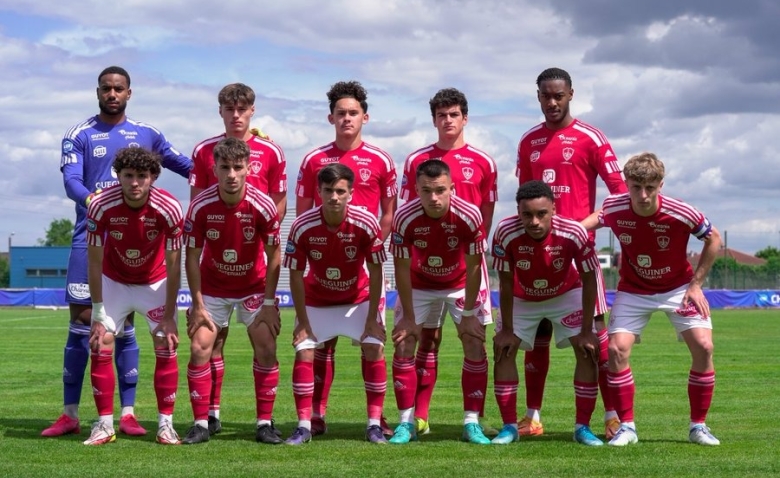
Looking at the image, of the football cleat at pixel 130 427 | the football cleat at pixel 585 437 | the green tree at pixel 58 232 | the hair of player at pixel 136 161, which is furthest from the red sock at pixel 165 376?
the green tree at pixel 58 232

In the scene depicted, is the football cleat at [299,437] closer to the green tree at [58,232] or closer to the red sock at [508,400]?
the red sock at [508,400]

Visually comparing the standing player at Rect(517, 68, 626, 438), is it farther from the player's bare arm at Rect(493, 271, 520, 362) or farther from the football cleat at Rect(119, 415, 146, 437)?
the football cleat at Rect(119, 415, 146, 437)

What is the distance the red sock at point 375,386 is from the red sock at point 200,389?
1.21m

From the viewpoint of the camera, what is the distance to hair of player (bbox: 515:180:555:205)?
7.33 meters

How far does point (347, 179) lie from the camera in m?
7.45

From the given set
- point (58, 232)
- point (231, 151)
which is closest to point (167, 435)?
point (231, 151)

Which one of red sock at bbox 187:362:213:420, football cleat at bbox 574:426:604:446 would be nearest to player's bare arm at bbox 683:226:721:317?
football cleat at bbox 574:426:604:446

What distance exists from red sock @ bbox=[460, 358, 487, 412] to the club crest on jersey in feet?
6.44

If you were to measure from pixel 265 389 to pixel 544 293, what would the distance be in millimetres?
2286

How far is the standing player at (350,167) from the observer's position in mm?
8297

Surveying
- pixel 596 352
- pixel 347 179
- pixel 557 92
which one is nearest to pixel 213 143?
pixel 347 179

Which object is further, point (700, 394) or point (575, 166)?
point (575, 166)

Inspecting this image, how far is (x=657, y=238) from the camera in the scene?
7.55 metres

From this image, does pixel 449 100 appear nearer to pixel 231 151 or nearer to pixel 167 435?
pixel 231 151
